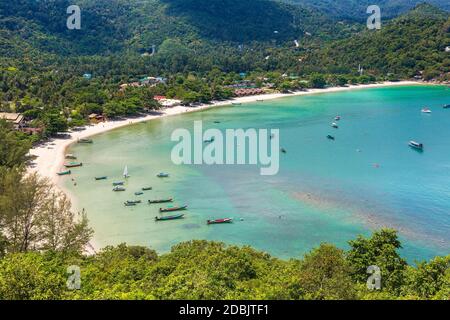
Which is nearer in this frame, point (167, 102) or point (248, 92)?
point (167, 102)

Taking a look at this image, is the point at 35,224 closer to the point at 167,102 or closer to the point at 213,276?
the point at 213,276

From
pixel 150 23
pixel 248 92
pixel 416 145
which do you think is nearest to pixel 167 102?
pixel 248 92

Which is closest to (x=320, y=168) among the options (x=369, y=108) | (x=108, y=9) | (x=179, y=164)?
(x=179, y=164)

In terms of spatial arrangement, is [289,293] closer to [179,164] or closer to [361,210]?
[361,210]

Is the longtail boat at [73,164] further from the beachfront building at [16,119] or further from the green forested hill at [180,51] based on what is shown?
the beachfront building at [16,119]

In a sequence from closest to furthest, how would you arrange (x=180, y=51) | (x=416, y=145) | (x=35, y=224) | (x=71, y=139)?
(x=35, y=224) < (x=416, y=145) < (x=71, y=139) < (x=180, y=51)

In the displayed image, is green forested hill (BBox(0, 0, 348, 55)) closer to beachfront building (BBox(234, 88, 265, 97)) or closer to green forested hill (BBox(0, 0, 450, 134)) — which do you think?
green forested hill (BBox(0, 0, 450, 134))

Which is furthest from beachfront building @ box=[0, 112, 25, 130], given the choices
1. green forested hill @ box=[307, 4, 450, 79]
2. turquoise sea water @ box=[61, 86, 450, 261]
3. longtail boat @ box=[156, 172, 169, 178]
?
green forested hill @ box=[307, 4, 450, 79]

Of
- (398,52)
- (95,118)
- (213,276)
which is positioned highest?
(398,52)
